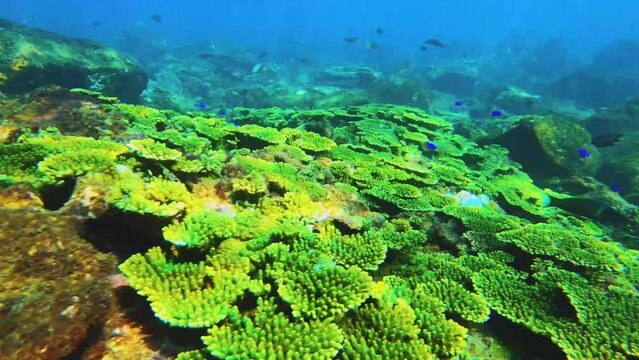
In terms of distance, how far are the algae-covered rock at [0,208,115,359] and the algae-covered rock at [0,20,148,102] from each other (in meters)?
14.4

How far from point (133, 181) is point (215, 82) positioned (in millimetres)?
28021

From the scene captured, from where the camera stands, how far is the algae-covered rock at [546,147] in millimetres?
11492

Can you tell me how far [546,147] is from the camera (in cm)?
1144

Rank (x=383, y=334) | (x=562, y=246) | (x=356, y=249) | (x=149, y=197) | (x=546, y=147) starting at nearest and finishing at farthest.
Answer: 1. (x=383, y=334)
2. (x=149, y=197)
3. (x=356, y=249)
4. (x=562, y=246)
5. (x=546, y=147)

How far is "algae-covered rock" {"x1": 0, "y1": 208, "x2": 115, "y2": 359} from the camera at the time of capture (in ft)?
7.62

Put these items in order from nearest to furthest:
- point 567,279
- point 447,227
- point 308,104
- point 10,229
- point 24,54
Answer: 1. point 10,229
2. point 567,279
3. point 447,227
4. point 24,54
5. point 308,104

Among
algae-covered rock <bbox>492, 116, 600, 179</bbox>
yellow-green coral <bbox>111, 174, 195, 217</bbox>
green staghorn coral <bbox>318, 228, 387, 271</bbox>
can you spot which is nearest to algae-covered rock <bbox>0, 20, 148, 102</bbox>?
yellow-green coral <bbox>111, 174, 195, 217</bbox>

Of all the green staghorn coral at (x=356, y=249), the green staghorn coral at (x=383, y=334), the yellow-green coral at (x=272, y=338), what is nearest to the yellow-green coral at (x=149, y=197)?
the yellow-green coral at (x=272, y=338)

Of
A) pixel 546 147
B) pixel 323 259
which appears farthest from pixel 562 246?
pixel 546 147

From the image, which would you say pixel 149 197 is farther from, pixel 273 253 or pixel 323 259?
pixel 323 259

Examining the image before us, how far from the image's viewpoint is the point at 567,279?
158 inches

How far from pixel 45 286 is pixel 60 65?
637 inches

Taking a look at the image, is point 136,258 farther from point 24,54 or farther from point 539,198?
point 24,54

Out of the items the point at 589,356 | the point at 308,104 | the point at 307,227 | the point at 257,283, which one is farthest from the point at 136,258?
the point at 308,104
